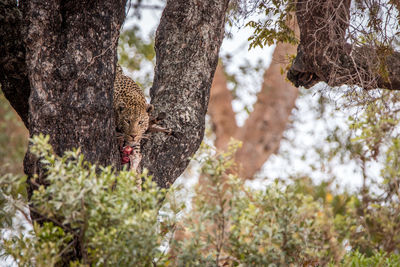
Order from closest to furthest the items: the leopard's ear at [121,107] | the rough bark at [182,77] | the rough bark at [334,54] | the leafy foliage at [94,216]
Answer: the leafy foliage at [94,216] < the rough bark at [182,77] < the rough bark at [334,54] < the leopard's ear at [121,107]

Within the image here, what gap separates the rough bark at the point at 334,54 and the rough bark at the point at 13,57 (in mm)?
2279

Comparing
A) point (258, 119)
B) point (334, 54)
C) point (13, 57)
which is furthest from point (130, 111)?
point (258, 119)

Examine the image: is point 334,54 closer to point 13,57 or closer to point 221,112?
point 13,57

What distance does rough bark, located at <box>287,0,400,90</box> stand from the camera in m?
4.36

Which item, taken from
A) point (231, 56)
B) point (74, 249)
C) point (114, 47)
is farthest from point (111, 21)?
point (231, 56)

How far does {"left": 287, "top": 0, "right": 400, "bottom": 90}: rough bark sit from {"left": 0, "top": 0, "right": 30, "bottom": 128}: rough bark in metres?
2.28

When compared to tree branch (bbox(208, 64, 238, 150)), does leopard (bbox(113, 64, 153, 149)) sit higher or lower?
lower

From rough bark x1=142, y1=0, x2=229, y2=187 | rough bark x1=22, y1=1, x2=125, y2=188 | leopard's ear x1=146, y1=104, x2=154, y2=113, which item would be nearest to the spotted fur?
leopard's ear x1=146, y1=104, x2=154, y2=113

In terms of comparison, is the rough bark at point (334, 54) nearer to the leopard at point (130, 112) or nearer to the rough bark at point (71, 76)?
the leopard at point (130, 112)

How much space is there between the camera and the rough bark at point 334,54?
4.36m

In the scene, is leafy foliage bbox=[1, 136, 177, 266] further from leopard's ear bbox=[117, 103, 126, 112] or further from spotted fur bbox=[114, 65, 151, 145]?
leopard's ear bbox=[117, 103, 126, 112]

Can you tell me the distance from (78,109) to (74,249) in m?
0.93

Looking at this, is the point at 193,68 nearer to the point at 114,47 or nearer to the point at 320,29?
the point at 114,47

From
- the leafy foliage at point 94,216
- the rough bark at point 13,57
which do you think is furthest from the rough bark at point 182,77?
the leafy foliage at point 94,216
